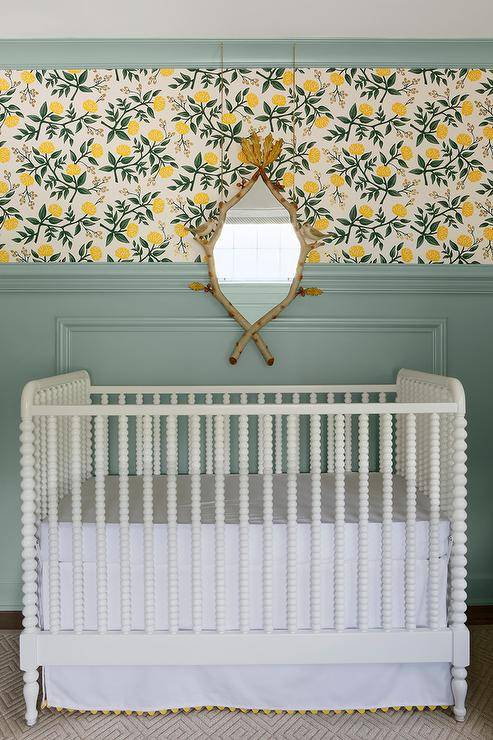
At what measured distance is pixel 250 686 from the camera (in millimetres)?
1708

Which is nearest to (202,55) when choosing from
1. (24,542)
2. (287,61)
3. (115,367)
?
(287,61)

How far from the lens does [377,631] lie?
1.64m

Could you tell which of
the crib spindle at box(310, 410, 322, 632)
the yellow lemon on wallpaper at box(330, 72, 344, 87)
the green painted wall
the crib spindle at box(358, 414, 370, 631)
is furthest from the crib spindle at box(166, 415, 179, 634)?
the yellow lemon on wallpaper at box(330, 72, 344, 87)

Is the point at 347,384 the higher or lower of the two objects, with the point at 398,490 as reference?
higher

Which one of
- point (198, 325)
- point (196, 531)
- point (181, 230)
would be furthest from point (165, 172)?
point (196, 531)

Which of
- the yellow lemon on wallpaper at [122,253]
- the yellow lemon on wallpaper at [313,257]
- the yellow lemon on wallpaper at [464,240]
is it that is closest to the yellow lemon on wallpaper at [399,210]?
the yellow lemon on wallpaper at [464,240]

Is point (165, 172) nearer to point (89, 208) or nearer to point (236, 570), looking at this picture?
point (89, 208)

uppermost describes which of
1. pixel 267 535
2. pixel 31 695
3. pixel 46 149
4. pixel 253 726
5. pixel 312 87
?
pixel 312 87

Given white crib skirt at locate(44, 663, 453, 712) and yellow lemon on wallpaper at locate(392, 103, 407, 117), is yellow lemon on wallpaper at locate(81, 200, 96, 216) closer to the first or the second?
yellow lemon on wallpaper at locate(392, 103, 407, 117)

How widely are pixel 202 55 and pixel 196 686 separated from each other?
2.24m

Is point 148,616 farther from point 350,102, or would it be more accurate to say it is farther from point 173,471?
point 350,102

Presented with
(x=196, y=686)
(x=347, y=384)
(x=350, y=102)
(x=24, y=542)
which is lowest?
(x=196, y=686)

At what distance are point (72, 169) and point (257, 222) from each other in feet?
2.53

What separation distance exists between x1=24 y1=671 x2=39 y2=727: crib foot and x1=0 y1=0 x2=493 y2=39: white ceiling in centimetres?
216
